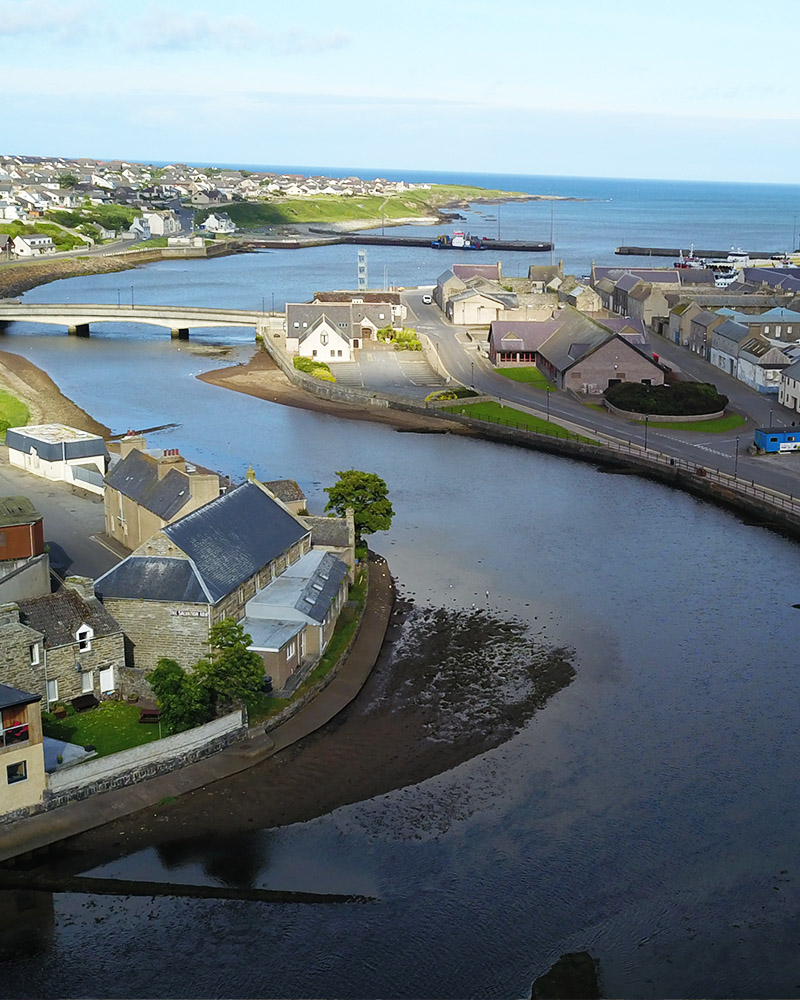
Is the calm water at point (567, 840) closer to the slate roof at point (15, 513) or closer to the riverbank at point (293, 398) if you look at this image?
the slate roof at point (15, 513)

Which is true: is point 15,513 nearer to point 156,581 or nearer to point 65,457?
point 156,581

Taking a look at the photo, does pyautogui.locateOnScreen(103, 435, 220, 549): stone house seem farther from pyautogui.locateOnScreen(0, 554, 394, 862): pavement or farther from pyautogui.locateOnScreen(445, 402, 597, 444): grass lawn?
pyautogui.locateOnScreen(445, 402, 597, 444): grass lawn

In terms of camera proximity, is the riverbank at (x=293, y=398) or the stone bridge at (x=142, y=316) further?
the stone bridge at (x=142, y=316)

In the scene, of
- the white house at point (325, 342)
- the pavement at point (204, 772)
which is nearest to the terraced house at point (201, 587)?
the pavement at point (204, 772)

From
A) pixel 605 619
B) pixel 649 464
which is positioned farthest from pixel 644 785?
pixel 649 464

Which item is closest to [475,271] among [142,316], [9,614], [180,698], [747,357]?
[142,316]
